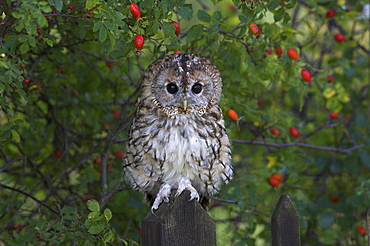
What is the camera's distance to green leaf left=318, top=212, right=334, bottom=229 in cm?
333

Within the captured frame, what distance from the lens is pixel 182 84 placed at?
202cm

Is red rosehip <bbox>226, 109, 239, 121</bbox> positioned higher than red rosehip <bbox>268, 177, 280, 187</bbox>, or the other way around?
red rosehip <bbox>226, 109, 239, 121</bbox>

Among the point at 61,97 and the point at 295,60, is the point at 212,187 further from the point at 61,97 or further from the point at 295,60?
the point at 61,97

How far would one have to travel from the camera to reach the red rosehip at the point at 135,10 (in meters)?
1.88

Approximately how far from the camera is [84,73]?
10.1 ft

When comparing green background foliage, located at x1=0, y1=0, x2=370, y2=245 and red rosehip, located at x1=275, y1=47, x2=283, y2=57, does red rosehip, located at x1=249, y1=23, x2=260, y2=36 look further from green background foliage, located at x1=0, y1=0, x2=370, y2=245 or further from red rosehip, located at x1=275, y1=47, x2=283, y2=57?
red rosehip, located at x1=275, y1=47, x2=283, y2=57

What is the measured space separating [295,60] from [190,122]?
887 mm

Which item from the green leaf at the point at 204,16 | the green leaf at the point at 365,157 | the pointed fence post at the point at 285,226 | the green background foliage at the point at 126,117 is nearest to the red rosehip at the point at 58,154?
the green background foliage at the point at 126,117

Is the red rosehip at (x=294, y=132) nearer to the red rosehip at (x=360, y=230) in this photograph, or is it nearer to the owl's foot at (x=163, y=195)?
the red rosehip at (x=360, y=230)

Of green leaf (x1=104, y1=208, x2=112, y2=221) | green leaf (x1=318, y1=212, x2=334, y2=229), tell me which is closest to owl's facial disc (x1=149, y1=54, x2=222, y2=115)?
green leaf (x1=104, y1=208, x2=112, y2=221)

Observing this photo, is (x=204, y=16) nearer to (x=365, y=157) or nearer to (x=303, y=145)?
(x=303, y=145)

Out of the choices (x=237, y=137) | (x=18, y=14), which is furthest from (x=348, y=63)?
(x=18, y=14)

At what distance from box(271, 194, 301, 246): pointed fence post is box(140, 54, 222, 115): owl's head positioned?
59 centimetres

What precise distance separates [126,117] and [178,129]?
1.21m
